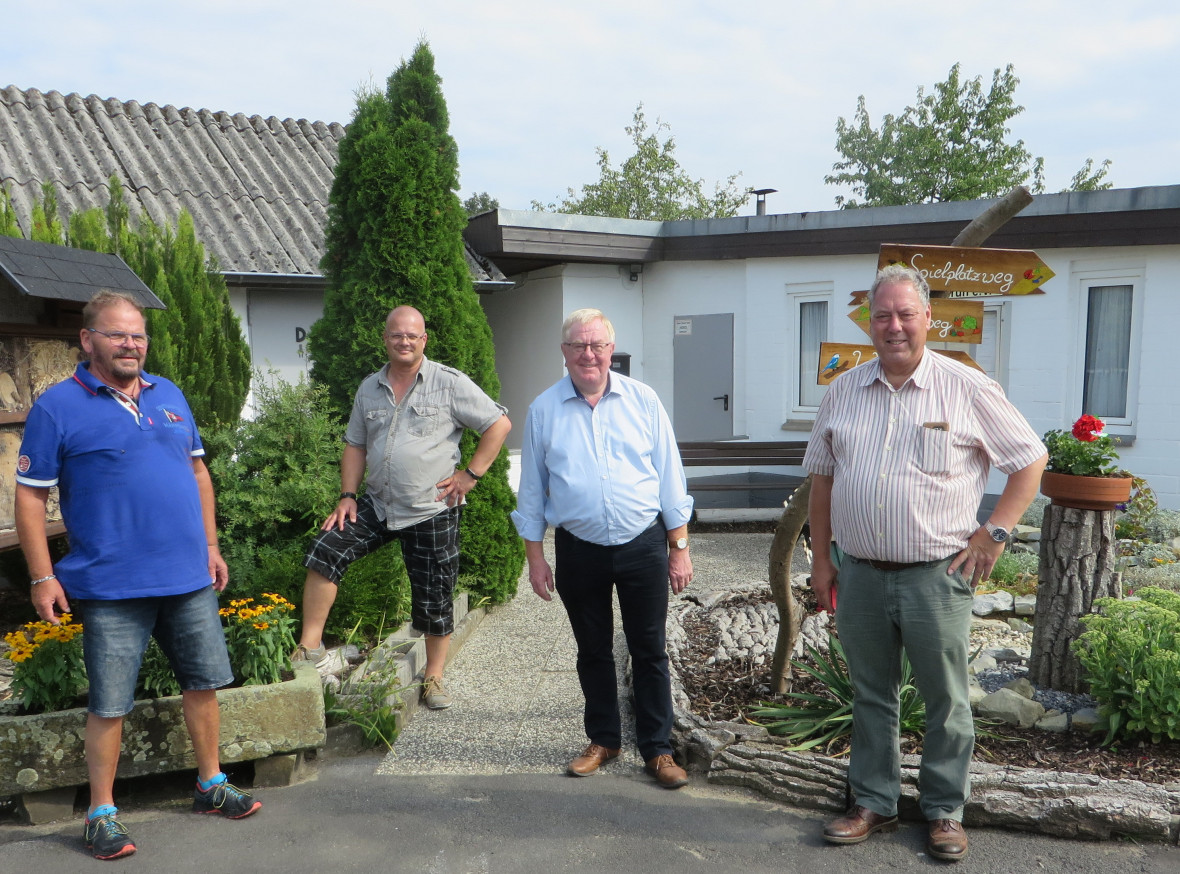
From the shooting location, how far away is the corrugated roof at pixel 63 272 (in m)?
4.12

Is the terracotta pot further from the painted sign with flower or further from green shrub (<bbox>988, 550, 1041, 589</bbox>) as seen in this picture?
green shrub (<bbox>988, 550, 1041, 589</bbox>)

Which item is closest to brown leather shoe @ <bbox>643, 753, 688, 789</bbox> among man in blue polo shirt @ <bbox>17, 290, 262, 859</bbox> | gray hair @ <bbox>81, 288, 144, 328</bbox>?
man in blue polo shirt @ <bbox>17, 290, 262, 859</bbox>

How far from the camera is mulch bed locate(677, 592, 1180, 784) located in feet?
11.4

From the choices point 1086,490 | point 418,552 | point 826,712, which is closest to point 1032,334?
point 1086,490

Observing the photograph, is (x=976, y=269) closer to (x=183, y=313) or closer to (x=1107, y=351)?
(x=183, y=313)

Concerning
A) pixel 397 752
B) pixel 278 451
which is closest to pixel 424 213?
pixel 278 451

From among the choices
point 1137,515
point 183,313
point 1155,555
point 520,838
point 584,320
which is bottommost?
point 520,838

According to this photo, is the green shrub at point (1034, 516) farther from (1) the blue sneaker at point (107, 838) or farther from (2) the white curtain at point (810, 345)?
(1) the blue sneaker at point (107, 838)

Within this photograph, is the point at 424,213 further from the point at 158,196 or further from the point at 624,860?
the point at 158,196

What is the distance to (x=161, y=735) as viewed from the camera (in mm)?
3592

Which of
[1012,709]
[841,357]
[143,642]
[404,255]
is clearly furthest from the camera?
[404,255]

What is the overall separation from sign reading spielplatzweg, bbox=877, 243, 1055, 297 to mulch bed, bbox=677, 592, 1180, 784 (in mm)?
2004

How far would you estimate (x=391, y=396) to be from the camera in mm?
4250

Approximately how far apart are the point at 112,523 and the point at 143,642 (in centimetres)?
48
